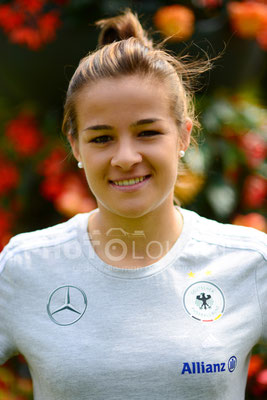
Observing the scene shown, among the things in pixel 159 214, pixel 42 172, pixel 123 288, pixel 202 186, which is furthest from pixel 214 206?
pixel 123 288

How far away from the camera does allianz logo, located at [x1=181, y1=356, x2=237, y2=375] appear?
142 centimetres

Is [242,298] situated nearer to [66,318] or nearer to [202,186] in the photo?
[66,318]

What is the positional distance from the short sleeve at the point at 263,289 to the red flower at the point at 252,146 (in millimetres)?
1285

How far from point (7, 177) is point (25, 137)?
23cm

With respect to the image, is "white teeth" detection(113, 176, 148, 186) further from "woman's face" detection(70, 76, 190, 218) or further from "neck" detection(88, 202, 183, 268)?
"neck" detection(88, 202, 183, 268)

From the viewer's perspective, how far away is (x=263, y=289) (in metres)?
1.51

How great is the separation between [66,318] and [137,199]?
37cm

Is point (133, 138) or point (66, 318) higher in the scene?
point (133, 138)

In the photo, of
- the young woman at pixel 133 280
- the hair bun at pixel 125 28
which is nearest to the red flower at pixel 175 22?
the hair bun at pixel 125 28

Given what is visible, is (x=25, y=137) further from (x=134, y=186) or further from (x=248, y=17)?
(x=134, y=186)

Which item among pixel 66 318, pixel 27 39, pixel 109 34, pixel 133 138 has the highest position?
pixel 27 39

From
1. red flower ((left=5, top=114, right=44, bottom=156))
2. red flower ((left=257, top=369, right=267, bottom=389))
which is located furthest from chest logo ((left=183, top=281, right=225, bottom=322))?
red flower ((left=5, top=114, right=44, bottom=156))

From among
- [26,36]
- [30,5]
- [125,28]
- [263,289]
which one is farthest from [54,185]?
[263,289]

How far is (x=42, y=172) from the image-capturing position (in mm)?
2752
